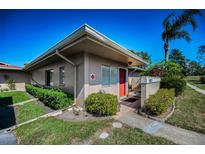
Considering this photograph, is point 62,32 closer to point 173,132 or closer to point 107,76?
point 107,76

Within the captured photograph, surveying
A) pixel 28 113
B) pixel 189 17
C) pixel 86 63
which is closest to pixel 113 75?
pixel 86 63

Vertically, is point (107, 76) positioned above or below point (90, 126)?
above

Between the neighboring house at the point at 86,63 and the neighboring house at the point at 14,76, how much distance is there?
7.79 metres

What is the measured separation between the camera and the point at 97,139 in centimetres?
257

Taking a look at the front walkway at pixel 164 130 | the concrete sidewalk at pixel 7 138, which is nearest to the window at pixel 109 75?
the front walkway at pixel 164 130

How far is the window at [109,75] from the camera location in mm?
5815

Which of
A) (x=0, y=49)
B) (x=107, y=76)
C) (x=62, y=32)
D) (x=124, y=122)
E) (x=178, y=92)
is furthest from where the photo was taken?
(x=178, y=92)

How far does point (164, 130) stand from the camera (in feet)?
9.78

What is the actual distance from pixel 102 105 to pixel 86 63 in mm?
1873

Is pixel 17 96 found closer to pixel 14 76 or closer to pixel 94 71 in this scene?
pixel 14 76

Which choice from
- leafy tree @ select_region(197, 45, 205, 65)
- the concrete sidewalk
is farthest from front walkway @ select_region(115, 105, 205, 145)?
leafy tree @ select_region(197, 45, 205, 65)

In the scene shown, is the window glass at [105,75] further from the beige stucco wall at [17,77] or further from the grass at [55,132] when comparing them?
the beige stucco wall at [17,77]
